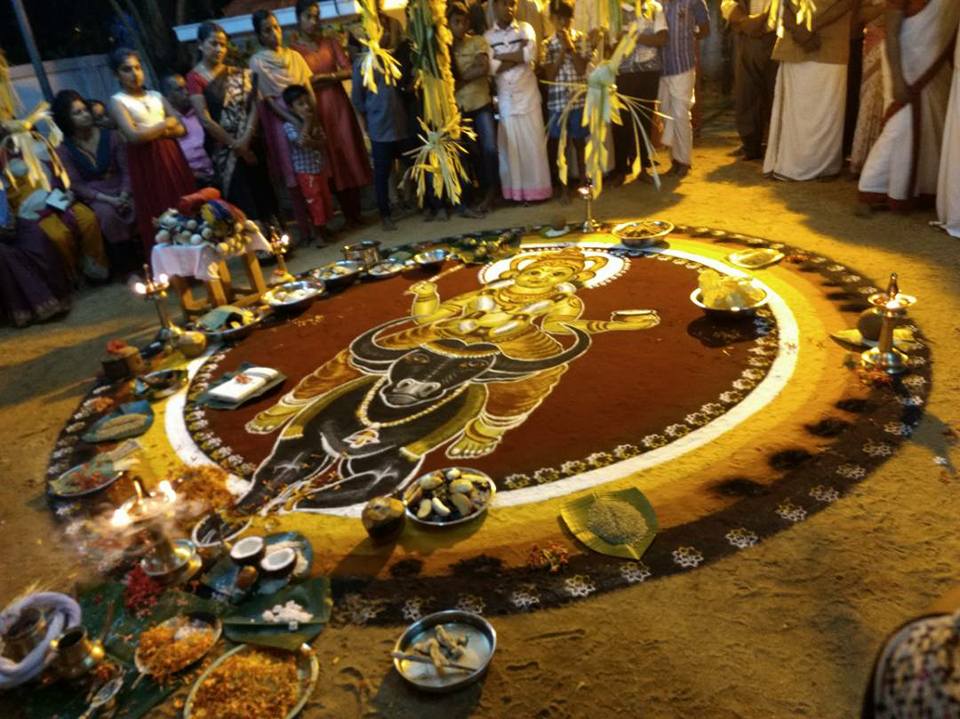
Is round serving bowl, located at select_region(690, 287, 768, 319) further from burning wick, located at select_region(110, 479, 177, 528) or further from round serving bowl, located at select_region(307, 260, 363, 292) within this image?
burning wick, located at select_region(110, 479, 177, 528)

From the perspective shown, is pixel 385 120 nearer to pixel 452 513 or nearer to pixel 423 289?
pixel 423 289

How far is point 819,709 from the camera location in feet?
5.84

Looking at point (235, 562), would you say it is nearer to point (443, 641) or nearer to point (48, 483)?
point (443, 641)

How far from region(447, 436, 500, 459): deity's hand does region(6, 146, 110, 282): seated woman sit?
462 centimetres

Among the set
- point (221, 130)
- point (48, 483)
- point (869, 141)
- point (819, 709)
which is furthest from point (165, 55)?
point (819, 709)

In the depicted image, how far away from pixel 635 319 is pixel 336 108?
402 centimetres

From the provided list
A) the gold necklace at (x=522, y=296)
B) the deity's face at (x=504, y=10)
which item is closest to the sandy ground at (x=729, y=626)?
the gold necklace at (x=522, y=296)

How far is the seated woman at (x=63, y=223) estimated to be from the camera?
226 inches

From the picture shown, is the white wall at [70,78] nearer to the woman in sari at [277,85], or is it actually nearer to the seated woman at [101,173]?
the seated woman at [101,173]

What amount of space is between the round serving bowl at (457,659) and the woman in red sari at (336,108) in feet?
17.5

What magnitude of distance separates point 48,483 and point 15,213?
3477mm

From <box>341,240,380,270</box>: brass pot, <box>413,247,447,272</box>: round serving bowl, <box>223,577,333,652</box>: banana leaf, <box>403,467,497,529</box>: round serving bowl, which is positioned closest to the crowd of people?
<box>341,240,380,270</box>: brass pot

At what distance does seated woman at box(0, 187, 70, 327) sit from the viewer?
17.8 ft

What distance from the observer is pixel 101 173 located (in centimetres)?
609
